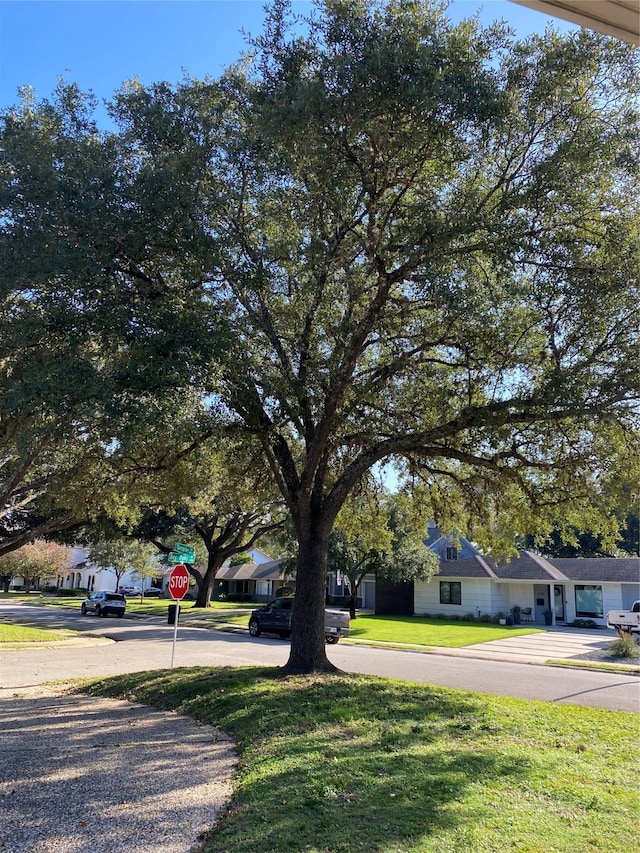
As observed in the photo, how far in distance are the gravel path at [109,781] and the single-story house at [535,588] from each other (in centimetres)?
2900

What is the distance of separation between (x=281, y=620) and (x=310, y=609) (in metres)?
14.9

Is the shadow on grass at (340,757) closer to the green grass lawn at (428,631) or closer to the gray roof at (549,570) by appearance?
the green grass lawn at (428,631)

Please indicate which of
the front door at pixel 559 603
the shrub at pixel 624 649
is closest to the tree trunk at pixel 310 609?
the shrub at pixel 624 649

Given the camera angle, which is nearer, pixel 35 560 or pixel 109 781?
pixel 109 781

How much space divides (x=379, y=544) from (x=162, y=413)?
9401 millimetres

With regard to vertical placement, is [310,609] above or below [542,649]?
above

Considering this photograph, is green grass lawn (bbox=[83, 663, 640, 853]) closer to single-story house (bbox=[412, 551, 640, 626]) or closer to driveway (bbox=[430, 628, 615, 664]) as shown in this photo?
driveway (bbox=[430, 628, 615, 664])

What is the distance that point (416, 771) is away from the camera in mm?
6016

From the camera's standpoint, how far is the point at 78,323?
8.80 meters

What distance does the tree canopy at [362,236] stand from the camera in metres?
8.56

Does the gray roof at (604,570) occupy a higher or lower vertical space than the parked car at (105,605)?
higher

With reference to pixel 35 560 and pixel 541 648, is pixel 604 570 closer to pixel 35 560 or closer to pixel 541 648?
pixel 541 648

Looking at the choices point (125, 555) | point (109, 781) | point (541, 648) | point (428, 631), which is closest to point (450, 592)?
point (428, 631)

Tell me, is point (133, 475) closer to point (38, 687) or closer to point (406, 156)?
point (38, 687)
